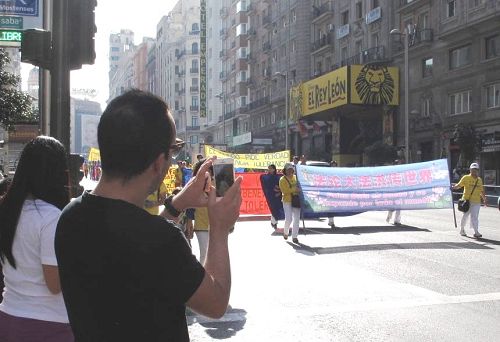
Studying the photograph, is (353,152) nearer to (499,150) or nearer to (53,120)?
(499,150)

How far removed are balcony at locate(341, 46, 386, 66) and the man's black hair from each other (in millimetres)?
43206

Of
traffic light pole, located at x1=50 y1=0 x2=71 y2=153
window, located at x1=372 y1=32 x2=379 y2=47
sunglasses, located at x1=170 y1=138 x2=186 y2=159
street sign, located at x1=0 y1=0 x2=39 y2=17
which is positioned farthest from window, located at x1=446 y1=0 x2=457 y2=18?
sunglasses, located at x1=170 y1=138 x2=186 y2=159

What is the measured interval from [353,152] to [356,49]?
8.25 meters

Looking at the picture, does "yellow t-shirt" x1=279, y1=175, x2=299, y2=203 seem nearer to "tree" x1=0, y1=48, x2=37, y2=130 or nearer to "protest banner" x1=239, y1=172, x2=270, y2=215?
"protest banner" x1=239, y1=172, x2=270, y2=215

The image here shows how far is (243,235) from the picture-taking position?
14.5 metres

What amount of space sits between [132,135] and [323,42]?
52994 millimetres

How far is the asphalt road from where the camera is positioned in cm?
603

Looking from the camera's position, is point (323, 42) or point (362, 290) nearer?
point (362, 290)

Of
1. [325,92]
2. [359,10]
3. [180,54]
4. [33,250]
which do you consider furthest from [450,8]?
[180,54]

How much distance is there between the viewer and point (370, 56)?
147 feet

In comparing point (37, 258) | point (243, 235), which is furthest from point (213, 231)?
point (243, 235)

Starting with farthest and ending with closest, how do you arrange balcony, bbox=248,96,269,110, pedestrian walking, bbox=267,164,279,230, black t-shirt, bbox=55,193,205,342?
balcony, bbox=248,96,269,110, pedestrian walking, bbox=267,164,279,230, black t-shirt, bbox=55,193,205,342

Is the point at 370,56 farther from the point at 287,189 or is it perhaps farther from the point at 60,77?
the point at 60,77

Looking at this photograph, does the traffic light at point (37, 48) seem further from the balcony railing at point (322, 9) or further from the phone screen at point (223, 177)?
the balcony railing at point (322, 9)
